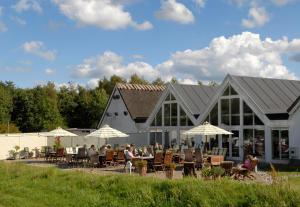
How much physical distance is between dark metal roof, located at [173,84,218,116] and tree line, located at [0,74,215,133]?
23.1 metres

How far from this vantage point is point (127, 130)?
4547cm

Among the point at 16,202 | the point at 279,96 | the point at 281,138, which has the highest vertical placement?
the point at 279,96

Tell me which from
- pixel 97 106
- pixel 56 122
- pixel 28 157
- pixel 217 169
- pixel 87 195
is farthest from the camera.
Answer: pixel 97 106

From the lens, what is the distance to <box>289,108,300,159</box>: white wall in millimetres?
29125

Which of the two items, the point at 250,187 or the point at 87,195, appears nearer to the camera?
the point at 250,187

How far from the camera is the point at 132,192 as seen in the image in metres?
15.9

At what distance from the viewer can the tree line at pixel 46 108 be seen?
202 feet

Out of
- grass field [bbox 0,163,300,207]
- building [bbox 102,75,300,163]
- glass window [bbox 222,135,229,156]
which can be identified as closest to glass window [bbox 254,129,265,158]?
building [bbox 102,75,300,163]

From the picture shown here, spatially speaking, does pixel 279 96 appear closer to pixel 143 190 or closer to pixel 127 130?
pixel 127 130

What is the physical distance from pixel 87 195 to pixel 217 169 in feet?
15.1

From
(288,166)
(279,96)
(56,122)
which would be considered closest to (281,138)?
(288,166)

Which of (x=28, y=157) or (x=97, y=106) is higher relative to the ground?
(x=97, y=106)

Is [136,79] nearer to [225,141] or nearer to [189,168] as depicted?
[225,141]

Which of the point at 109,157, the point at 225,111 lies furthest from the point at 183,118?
the point at 109,157
